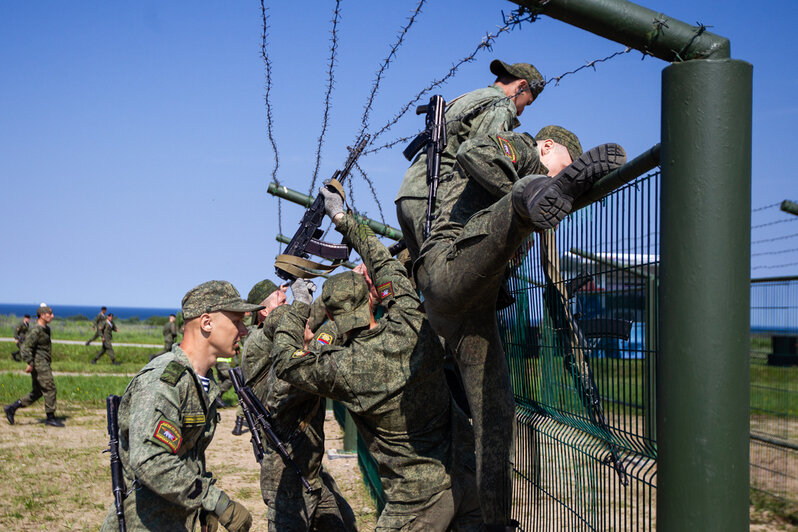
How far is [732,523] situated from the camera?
1.47 meters

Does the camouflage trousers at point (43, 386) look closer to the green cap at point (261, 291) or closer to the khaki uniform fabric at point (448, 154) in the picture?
the green cap at point (261, 291)

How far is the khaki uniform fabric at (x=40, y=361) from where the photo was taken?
497 inches

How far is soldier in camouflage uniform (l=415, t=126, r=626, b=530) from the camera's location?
Result: 2.05m

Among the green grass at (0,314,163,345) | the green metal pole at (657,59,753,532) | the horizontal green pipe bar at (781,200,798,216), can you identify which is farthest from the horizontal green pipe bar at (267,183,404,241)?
the green grass at (0,314,163,345)

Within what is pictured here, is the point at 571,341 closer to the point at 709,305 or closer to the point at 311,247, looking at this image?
the point at 709,305

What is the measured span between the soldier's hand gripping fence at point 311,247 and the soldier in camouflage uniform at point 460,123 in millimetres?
1095

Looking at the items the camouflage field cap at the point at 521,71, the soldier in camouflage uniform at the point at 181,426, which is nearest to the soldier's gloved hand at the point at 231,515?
the soldier in camouflage uniform at the point at 181,426

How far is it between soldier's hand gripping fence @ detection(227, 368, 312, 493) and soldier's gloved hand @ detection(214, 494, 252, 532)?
1.56 meters

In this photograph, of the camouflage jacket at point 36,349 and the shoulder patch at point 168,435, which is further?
the camouflage jacket at point 36,349

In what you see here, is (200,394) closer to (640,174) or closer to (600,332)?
(600,332)

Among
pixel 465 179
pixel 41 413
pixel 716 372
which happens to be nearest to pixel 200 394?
pixel 465 179

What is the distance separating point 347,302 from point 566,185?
2220mm

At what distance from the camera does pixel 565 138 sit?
3.26m

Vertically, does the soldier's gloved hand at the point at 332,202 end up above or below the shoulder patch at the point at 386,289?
above
